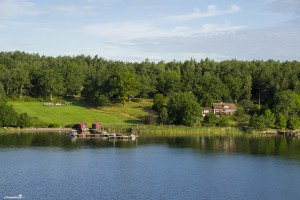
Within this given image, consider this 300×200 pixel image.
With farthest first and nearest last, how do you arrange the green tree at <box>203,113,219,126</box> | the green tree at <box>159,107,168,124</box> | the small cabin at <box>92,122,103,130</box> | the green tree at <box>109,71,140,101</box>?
1. the green tree at <box>109,71,140,101</box>
2. the green tree at <box>159,107,168,124</box>
3. the green tree at <box>203,113,219,126</box>
4. the small cabin at <box>92,122,103,130</box>

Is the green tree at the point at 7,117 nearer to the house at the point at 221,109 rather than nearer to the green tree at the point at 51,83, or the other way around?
the green tree at the point at 51,83

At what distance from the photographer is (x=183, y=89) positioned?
408 feet

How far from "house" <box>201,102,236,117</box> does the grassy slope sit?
522 inches

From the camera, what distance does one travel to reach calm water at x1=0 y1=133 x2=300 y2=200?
4947 cm

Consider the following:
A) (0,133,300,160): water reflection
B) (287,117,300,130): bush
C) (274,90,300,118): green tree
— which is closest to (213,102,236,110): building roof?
(274,90,300,118): green tree

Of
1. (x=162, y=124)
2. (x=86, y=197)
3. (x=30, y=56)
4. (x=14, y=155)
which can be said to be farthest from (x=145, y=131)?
(x=30, y=56)

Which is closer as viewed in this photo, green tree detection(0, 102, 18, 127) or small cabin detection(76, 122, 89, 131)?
green tree detection(0, 102, 18, 127)

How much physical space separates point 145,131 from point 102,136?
27.3 feet

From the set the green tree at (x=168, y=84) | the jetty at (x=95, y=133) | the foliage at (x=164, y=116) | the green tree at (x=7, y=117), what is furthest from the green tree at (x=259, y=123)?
the green tree at (x=7, y=117)

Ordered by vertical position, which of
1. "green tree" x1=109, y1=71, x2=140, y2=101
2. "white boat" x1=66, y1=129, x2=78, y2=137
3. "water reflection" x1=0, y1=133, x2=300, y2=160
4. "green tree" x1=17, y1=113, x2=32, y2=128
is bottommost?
"water reflection" x1=0, y1=133, x2=300, y2=160

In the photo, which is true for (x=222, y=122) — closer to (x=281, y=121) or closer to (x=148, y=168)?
(x=281, y=121)

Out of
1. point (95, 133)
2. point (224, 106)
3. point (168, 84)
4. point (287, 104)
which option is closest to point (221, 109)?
point (224, 106)

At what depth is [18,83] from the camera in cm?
12156

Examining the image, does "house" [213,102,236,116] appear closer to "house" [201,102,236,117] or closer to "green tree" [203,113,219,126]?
"house" [201,102,236,117]
